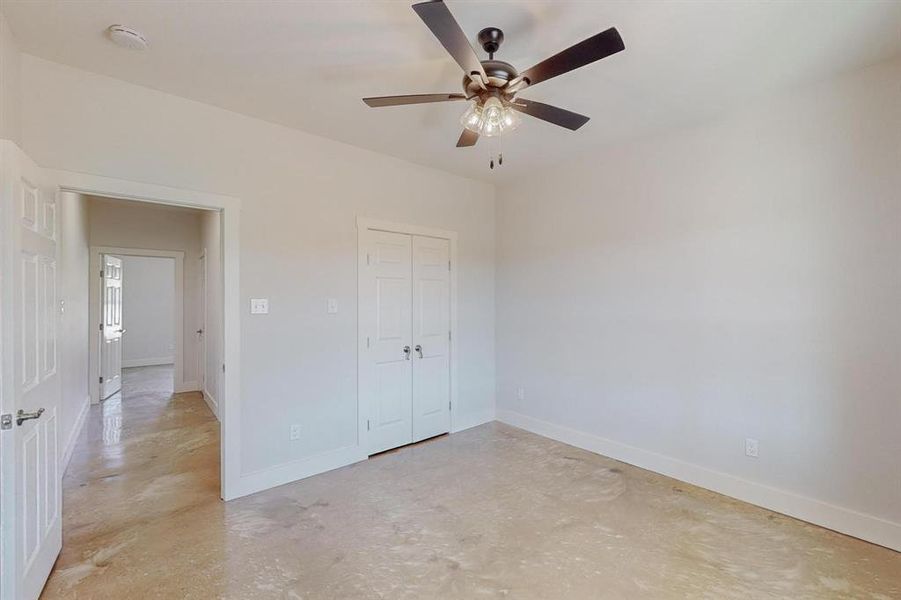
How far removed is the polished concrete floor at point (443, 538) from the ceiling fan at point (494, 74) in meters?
2.38

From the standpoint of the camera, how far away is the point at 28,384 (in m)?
1.89

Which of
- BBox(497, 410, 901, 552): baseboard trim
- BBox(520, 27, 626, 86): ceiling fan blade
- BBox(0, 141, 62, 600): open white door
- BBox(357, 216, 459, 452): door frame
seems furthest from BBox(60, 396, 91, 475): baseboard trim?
BBox(497, 410, 901, 552): baseboard trim

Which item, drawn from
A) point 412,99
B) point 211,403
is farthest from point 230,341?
point 211,403

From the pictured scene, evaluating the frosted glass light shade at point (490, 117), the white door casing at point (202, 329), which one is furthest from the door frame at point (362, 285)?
the white door casing at point (202, 329)

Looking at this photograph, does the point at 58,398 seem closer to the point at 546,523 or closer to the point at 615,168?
the point at 546,523

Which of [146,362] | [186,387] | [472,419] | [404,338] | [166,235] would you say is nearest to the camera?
[404,338]

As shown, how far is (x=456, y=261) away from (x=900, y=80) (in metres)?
3.42

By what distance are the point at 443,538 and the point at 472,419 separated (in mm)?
2159

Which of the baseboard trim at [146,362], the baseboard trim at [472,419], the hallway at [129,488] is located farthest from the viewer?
the baseboard trim at [146,362]

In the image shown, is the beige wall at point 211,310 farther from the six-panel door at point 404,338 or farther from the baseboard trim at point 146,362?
the baseboard trim at point 146,362

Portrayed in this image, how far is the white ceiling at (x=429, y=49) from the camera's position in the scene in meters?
1.92

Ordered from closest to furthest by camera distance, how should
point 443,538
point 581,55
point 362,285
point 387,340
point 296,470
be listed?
point 581,55 → point 443,538 → point 296,470 → point 362,285 → point 387,340

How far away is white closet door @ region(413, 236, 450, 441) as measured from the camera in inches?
163

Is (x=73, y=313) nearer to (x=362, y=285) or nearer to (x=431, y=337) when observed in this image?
(x=362, y=285)
